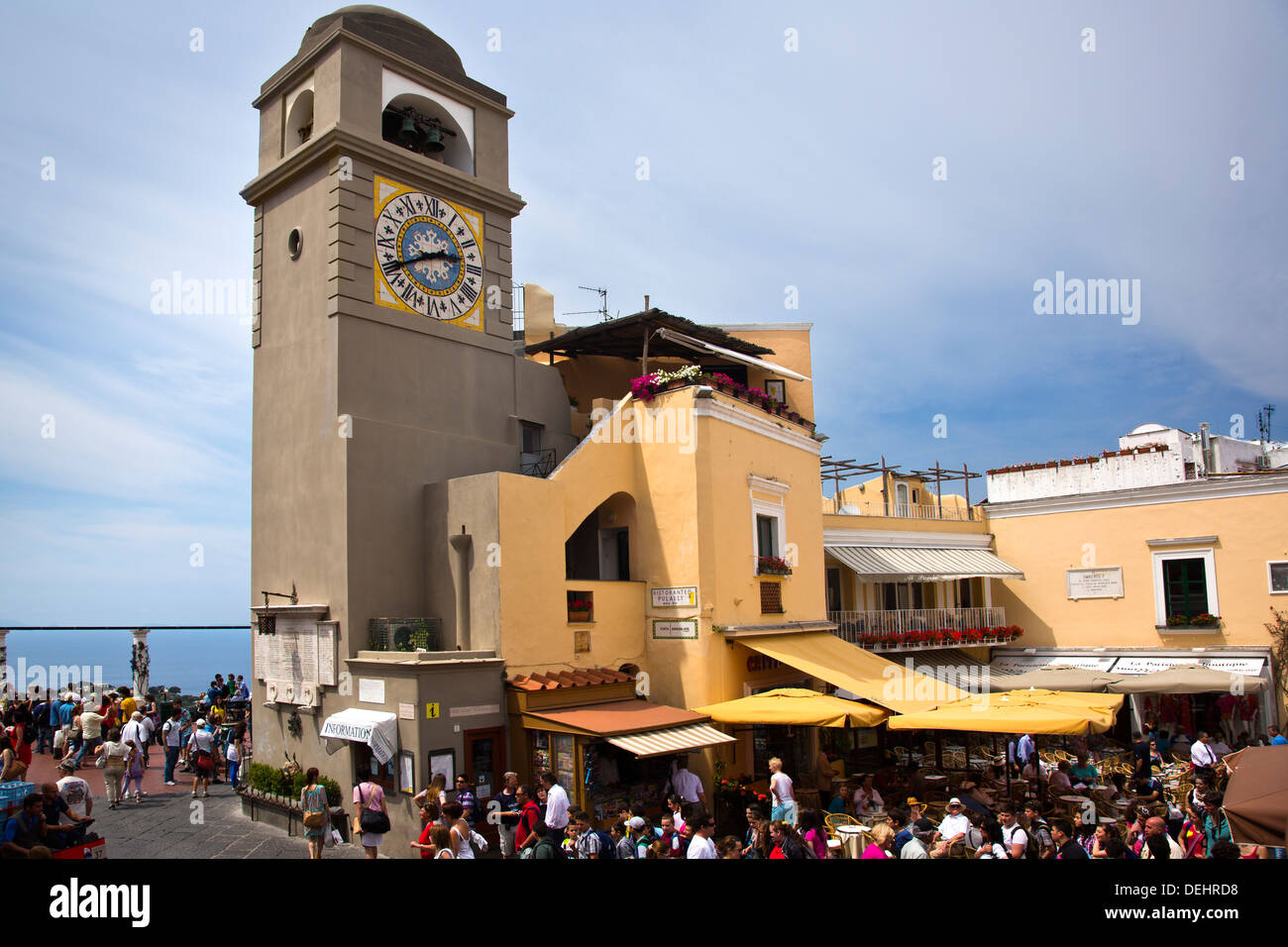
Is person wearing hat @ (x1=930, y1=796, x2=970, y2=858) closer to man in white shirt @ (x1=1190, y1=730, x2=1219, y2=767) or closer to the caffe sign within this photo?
the caffe sign

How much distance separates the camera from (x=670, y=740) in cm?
1441

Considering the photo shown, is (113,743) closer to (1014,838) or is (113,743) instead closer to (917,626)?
(1014,838)

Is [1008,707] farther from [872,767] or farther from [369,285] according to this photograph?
[369,285]

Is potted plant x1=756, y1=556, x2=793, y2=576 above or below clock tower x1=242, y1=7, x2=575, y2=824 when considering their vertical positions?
below

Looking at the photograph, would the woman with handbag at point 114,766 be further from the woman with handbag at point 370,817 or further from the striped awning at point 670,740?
the striped awning at point 670,740

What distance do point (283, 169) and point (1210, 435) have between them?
86.6 ft

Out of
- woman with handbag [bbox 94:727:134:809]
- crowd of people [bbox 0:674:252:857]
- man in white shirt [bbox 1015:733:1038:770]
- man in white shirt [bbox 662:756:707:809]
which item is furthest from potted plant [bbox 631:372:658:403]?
woman with handbag [bbox 94:727:134:809]

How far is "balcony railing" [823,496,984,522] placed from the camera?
91.3ft

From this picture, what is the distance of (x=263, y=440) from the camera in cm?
1788

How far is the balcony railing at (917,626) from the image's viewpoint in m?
24.3

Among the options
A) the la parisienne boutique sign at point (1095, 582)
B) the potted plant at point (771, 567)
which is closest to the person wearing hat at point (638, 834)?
the potted plant at point (771, 567)

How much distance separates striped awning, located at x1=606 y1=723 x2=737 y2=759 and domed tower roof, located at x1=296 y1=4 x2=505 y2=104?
13.6m

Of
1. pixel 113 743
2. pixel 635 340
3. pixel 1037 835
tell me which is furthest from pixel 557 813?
pixel 635 340
